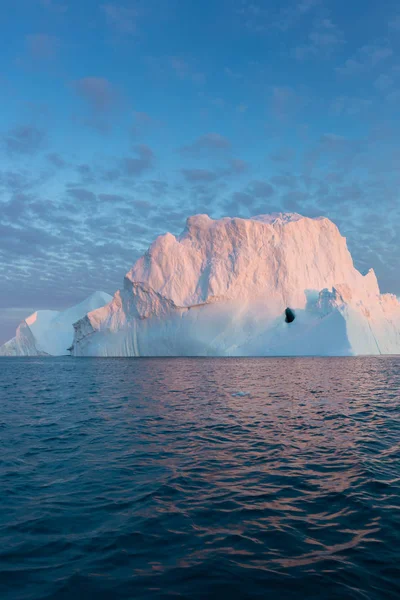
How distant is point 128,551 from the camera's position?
12.8 feet

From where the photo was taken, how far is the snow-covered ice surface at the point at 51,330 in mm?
67500

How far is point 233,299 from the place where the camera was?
4759 cm

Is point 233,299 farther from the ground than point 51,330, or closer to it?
closer to it

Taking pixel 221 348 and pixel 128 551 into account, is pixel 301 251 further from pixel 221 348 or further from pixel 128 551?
pixel 128 551

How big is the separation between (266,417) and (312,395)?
435cm

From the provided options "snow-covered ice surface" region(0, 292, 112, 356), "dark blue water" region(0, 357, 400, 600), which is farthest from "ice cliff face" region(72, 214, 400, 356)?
"dark blue water" region(0, 357, 400, 600)

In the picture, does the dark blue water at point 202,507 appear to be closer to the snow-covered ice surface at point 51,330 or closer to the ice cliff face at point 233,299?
the ice cliff face at point 233,299

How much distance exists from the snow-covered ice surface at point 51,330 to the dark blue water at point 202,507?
60507mm

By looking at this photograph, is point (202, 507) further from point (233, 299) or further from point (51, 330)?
point (51, 330)

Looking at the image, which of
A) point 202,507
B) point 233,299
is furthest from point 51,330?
point 202,507

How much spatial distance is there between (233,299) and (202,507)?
42940 millimetres

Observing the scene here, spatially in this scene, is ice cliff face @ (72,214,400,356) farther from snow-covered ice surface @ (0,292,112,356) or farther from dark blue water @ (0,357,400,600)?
dark blue water @ (0,357,400,600)

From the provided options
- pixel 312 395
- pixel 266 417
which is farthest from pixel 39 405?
pixel 312 395

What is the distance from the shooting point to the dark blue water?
345 centimetres
